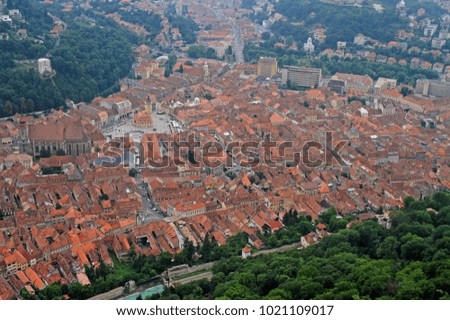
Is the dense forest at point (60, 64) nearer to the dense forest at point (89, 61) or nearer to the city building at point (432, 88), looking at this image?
the dense forest at point (89, 61)

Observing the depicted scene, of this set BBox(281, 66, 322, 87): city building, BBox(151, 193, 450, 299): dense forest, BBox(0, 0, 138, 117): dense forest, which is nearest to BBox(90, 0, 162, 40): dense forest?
BBox(0, 0, 138, 117): dense forest

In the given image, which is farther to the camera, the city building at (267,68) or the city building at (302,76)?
the city building at (267,68)

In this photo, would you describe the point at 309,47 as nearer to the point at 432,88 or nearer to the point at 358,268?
the point at 432,88

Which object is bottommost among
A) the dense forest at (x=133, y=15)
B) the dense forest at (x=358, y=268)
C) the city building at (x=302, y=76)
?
the city building at (x=302, y=76)

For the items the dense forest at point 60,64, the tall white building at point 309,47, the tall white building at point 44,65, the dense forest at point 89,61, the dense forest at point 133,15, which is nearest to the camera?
the dense forest at point 60,64

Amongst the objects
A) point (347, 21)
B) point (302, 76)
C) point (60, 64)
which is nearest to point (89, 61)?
point (60, 64)

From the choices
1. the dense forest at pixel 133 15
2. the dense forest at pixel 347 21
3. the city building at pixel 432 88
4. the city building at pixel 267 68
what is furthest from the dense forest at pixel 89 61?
the city building at pixel 432 88

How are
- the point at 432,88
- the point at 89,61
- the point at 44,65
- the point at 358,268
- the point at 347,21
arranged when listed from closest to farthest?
the point at 358,268, the point at 44,65, the point at 89,61, the point at 432,88, the point at 347,21

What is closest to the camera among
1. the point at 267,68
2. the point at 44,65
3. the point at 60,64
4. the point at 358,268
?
the point at 358,268

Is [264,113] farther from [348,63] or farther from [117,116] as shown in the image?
[348,63]

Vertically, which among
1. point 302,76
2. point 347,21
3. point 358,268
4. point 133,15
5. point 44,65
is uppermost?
point 358,268
